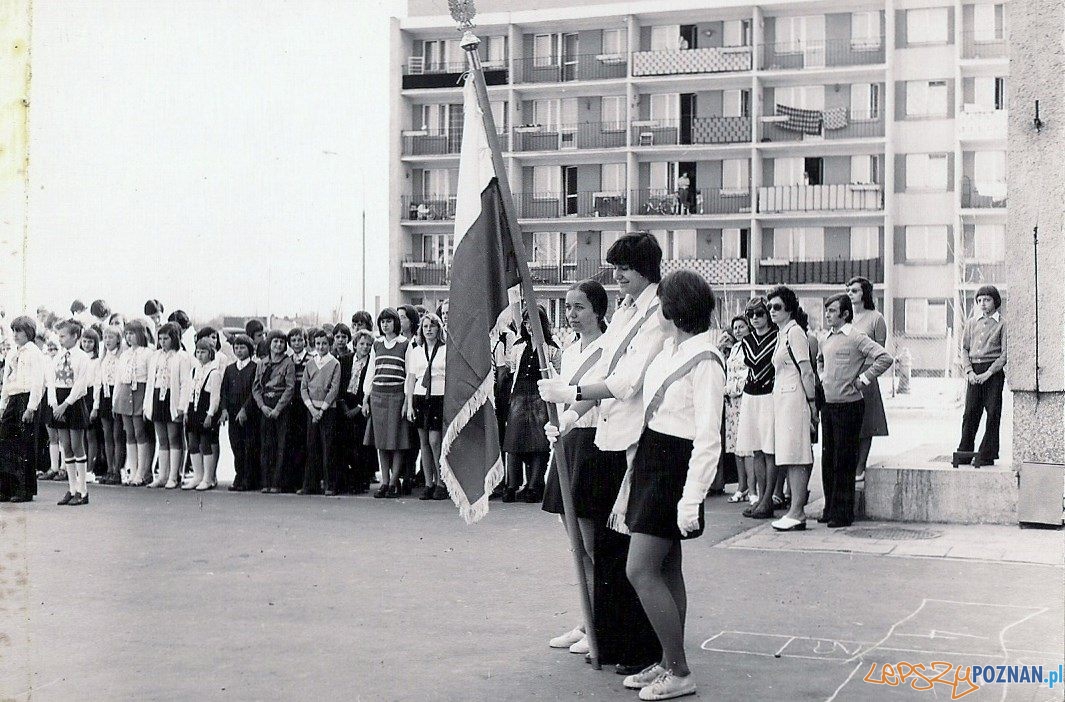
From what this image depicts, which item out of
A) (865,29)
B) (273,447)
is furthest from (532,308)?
(865,29)

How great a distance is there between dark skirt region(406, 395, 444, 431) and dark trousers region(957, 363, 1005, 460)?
17.7 feet

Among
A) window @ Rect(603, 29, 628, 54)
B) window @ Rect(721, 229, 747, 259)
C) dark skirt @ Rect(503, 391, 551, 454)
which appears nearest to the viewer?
dark skirt @ Rect(503, 391, 551, 454)

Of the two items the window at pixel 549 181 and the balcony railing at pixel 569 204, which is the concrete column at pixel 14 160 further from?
the window at pixel 549 181

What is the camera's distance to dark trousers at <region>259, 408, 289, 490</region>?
14.6 m

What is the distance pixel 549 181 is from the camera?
164 ft

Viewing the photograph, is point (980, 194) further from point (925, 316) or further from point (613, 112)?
point (613, 112)

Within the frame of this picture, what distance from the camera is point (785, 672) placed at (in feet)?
19.5

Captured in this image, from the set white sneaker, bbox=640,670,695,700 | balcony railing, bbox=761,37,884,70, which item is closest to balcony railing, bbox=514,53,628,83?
balcony railing, bbox=761,37,884,70

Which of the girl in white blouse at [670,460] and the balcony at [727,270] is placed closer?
the girl in white blouse at [670,460]

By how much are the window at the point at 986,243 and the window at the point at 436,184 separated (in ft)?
68.6

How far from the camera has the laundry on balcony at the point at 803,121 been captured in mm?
46312

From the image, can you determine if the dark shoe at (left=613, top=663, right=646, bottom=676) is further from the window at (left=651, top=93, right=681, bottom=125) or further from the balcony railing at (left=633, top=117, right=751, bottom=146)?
the window at (left=651, top=93, right=681, bottom=125)

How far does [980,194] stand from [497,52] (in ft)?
64.4

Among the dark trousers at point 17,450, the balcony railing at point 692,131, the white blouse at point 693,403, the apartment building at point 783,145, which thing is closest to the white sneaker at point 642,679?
the white blouse at point 693,403
